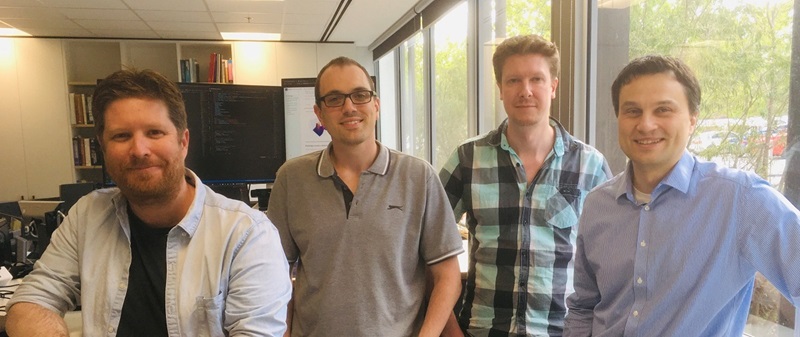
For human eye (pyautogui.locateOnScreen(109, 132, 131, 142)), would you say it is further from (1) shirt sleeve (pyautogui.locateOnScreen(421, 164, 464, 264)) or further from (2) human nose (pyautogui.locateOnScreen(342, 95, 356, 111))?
(1) shirt sleeve (pyautogui.locateOnScreen(421, 164, 464, 264))

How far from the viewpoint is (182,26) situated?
5.37 meters

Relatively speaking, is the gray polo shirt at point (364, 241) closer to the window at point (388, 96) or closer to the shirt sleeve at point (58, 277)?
the shirt sleeve at point (58, 277)

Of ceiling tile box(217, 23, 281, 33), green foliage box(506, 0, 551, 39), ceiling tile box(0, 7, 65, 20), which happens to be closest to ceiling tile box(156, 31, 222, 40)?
ceiling tile box(217, 23, 281, 33)

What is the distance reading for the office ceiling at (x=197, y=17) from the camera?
4.45m

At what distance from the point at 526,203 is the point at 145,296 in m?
1.16

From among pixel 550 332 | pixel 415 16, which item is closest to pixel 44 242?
pixel 550 332

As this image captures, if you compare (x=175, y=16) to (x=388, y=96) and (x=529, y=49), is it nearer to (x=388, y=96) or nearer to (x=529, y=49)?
(x=388, y=96)

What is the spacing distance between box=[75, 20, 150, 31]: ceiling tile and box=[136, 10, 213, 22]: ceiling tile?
0.34 metres

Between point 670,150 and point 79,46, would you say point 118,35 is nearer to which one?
point 79,46

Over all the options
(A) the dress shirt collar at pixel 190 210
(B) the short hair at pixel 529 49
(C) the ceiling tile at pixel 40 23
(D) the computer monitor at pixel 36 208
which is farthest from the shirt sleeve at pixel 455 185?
(C) the ceiling tile at pixel 40 23

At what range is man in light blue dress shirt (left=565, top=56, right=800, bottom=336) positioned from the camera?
3.46 ft

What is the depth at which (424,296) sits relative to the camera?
1.62 m

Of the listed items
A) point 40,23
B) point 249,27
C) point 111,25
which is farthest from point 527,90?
point 40,23

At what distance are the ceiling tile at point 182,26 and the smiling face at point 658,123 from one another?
506cm
